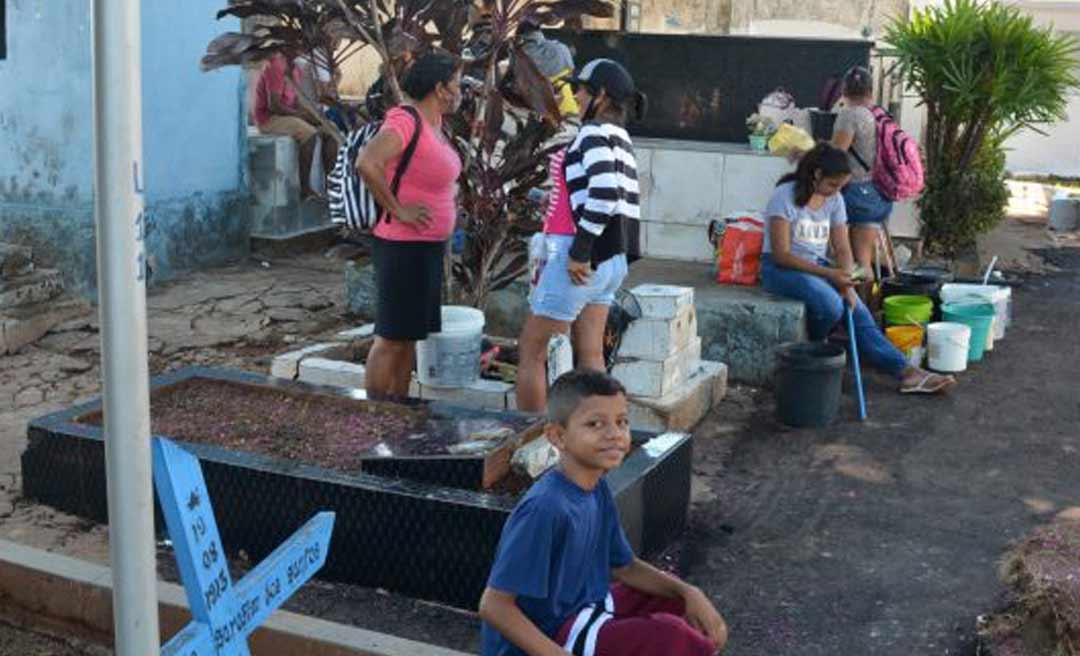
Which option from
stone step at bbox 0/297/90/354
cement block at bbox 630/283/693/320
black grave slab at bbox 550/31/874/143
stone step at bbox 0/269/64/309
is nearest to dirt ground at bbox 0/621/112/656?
cement block at bbox 630/283/693/320

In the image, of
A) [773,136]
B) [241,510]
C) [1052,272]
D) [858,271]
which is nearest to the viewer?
[241,510]

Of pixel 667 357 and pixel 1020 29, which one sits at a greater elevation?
pixel 1020 29

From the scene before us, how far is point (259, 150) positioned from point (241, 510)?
611cm

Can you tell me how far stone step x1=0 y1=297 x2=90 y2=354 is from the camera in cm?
797

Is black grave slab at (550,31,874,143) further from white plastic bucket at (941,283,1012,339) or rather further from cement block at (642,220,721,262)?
white plastic bucket at (941,283,1012,339)

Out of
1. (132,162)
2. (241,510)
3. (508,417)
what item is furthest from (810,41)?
(132,162)

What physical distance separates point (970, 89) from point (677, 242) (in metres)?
2.71

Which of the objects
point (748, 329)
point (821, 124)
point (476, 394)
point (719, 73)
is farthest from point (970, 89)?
point (476, 394)

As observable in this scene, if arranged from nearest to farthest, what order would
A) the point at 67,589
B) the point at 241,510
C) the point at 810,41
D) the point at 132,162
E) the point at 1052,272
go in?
the point at 132,162
the point at 67,589
the point at 241,510
the point at 810,41
the point at 1052,272

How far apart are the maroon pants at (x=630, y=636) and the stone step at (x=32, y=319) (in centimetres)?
560

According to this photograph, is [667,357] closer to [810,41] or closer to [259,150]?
[810,41]

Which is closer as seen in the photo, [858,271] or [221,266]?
[858,271]

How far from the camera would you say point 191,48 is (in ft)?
32.4

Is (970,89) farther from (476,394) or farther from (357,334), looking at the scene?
(476,394)
